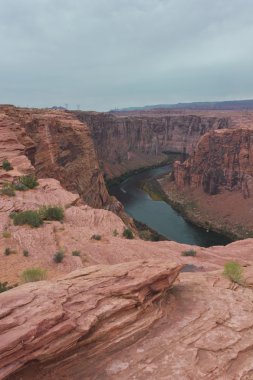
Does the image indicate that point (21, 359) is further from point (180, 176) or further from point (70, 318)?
point (180, 176)

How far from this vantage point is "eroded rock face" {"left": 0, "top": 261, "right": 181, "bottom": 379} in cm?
755

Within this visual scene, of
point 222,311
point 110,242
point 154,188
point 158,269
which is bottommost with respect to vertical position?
point 154,188

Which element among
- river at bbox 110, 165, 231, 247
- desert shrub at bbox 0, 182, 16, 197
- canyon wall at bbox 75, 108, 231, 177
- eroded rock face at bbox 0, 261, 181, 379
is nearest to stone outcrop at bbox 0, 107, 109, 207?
desert shrub at bbox 0, 182, 16, 197

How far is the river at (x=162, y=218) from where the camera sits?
2670 inches

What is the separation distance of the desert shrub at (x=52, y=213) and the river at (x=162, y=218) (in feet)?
149

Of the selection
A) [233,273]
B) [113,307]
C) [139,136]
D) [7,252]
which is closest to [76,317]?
[113,307]

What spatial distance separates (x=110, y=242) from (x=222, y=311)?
33.2ft

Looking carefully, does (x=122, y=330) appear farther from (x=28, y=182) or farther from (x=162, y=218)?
(x=162, y=218)

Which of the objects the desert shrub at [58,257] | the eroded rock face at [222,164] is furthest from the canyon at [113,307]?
the eroded rock face at [222,164]

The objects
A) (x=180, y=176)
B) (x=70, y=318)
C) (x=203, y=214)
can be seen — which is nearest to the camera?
(x=70, y=318)

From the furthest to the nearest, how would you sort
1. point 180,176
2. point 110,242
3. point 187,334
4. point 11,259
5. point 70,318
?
point 180,176 < point 110,242 < point 11,259 < point 187,334 < point 70,318

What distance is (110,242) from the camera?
1986 centimetres

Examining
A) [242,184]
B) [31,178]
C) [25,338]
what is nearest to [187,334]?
[25,338]

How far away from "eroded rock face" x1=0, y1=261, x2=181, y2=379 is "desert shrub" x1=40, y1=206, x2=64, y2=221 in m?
11.6
